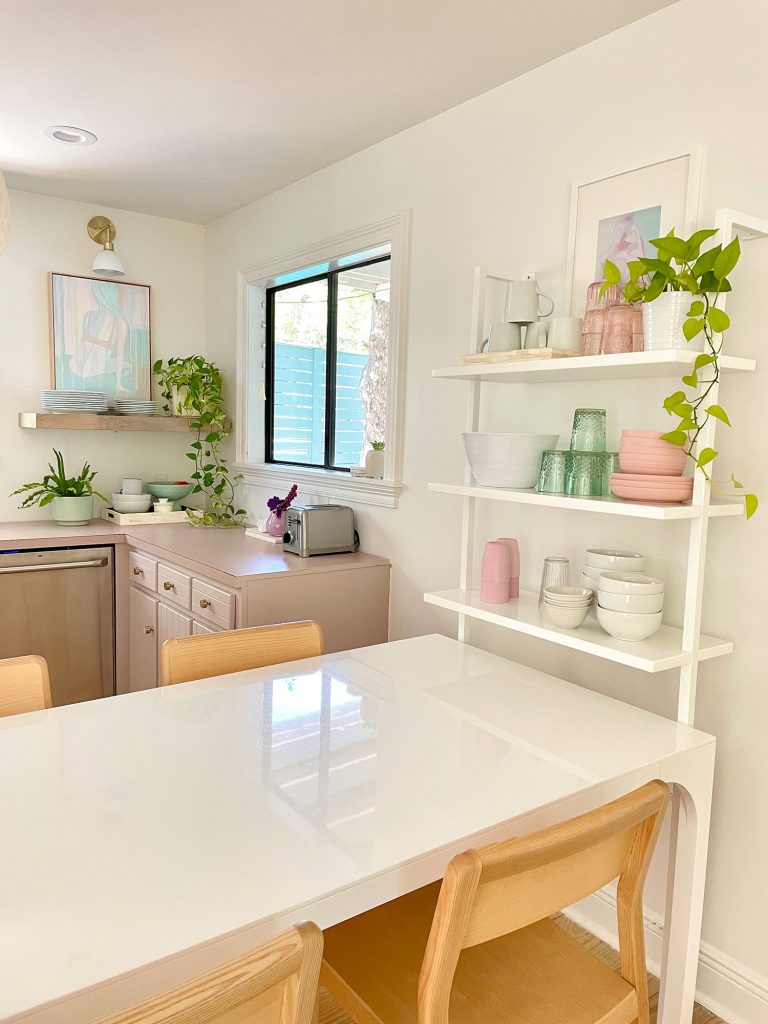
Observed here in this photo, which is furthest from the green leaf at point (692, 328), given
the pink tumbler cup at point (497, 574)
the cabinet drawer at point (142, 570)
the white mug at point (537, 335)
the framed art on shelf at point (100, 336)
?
the framed art on shelf at point (100, 336)

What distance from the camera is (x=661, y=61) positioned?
183 centimetres

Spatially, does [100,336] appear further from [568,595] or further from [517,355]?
[568,595]

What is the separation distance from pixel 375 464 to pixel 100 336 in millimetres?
1857

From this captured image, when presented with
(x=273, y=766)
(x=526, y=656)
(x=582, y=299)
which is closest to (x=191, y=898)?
(x=273, y=766)

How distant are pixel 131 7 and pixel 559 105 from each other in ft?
3.85

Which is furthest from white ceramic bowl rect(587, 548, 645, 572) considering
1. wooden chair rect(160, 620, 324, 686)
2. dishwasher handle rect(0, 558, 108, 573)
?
dishwasher handle rect(0, 558, 108, 573)

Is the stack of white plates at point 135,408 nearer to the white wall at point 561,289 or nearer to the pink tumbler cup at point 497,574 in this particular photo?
the white wall at point 561,289

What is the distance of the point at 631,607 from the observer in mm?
1661

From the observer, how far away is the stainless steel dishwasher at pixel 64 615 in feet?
10.3

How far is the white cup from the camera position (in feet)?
5.98

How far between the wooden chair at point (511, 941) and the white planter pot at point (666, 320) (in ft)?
2.99

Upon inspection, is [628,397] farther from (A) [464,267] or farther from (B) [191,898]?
(B) [191,898]

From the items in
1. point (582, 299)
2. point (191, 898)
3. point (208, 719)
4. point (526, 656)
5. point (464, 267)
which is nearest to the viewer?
point (191, 898)

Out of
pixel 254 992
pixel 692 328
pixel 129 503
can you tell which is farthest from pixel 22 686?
pixel 129 503
